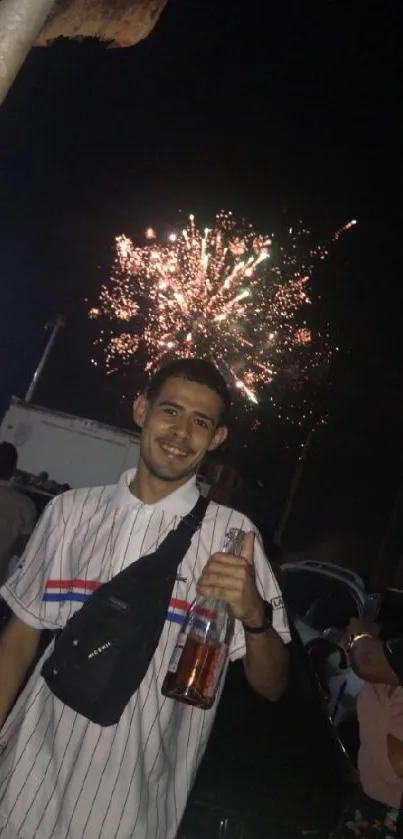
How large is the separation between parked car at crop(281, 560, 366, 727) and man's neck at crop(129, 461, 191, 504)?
12.6 feet

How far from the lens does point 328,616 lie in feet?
24.0

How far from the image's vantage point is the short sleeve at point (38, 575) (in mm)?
2010

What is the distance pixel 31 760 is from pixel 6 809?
15cm

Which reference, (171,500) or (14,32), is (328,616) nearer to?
(171,500)

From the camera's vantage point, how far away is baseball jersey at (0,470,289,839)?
5.63ft

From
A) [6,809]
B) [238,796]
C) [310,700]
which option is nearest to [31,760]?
[6,809]

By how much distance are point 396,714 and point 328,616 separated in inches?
167

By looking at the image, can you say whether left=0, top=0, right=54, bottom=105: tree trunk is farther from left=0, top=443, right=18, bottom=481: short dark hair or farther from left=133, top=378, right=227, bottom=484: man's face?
left=0, top=443, right=18, bottom=481: short dark hair

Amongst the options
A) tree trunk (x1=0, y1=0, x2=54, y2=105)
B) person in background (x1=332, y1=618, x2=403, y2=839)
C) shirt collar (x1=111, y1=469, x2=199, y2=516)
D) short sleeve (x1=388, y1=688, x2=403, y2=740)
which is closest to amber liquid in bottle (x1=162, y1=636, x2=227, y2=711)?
shirt collar (x1=111, y1=469, x2=199, y2=516)

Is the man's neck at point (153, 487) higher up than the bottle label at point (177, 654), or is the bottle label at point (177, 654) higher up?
the man's neck at point (153, 487)

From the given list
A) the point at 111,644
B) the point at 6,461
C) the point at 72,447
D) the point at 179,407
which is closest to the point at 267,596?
the point at 111,644

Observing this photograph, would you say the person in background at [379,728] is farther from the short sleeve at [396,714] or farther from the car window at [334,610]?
the car window at [334,610]

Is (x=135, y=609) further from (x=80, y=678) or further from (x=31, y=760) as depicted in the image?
(x=31, y=760)

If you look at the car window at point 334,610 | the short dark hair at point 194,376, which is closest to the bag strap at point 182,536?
the short dark hair at point 194,376
